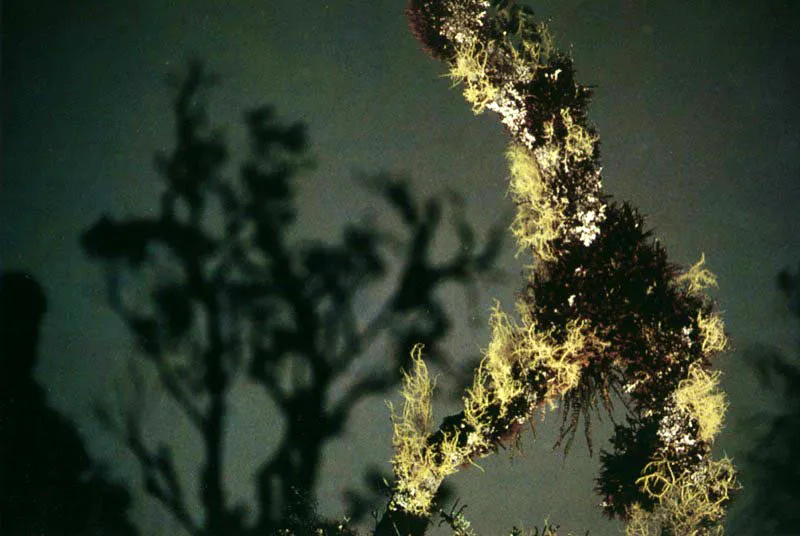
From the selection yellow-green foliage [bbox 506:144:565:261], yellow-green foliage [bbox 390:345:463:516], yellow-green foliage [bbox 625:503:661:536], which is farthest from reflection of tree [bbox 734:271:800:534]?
yellow-green foliage [bbox 390:345:463:516]

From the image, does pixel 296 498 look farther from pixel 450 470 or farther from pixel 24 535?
pixel 24 535

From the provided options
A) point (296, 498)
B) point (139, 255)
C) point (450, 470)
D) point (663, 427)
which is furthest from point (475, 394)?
point (139, 255)

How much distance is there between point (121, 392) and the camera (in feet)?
11.1

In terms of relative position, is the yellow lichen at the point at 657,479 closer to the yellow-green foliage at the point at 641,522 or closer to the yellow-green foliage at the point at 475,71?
the yellow-green foliage at the point at 641,522

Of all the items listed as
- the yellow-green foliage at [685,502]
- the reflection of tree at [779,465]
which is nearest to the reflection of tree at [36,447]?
the yellow-green foliage at [685,502]

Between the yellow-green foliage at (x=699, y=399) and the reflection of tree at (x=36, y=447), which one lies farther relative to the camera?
the reflection of tree at (x=36, y=447)

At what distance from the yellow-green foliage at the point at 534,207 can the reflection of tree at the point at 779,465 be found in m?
2.37

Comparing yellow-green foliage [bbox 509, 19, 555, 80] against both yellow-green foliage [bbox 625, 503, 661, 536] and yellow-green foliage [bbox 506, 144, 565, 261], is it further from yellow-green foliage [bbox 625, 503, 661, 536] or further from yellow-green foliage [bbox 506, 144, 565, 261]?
yellow-green foliage [bbox 625, 503, 661, 536]

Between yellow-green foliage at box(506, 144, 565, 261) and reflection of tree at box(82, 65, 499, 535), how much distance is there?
103 cm

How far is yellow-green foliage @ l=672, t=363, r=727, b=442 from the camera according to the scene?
208 centimetres

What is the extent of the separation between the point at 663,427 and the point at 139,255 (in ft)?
10.2

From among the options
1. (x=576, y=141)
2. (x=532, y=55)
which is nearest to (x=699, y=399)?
(x=576, y=141)

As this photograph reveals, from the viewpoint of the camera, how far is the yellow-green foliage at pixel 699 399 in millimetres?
2076

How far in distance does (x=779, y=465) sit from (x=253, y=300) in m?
3.73
